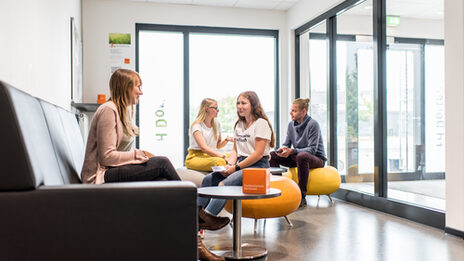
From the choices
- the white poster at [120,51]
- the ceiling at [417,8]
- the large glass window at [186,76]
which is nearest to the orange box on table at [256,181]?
the ceiling at [417,8]

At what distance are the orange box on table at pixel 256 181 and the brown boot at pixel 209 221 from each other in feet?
1.40

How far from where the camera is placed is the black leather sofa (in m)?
1.46

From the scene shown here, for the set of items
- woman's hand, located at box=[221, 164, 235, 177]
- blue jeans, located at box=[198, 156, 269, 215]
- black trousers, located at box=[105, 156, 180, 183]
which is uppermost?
black trousers, located at box=[105, 156, 180, 183]

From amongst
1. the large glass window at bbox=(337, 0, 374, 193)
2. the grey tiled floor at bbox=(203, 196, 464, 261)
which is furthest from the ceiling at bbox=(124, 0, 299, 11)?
the grey tiled floor at bbox=(203, 196, 464, 261)

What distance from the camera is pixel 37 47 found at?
9.19ft

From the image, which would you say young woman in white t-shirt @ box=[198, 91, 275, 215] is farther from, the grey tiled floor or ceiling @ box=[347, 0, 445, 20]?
ceiling @ box=[347, 0, 445, 20]

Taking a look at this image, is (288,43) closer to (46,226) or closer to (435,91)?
(435,91)

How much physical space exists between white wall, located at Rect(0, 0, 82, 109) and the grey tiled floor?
1.66 m

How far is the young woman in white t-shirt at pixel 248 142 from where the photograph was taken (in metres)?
3.22

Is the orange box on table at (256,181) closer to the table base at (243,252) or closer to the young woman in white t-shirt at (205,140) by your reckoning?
the table base at (243,252)

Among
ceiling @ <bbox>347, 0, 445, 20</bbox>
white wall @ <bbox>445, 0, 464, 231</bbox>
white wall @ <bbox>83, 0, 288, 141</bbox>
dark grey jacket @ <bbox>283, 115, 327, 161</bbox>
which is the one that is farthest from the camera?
white wall @ <bbox>83, 0, 288, 141</bbox>

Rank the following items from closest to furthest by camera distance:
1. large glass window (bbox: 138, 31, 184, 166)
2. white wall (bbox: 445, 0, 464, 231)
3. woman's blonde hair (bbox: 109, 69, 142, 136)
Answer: woman's blonde hair (bbox: 109, 69, 142, 136), white wall (bbox: 445, 0, 464, 231), large glass window (bbox: 138, 31, 184, 166)

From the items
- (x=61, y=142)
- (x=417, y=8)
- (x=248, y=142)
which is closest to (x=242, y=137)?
(x=248, y=142)

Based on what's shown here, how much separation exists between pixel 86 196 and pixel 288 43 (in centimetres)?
591
